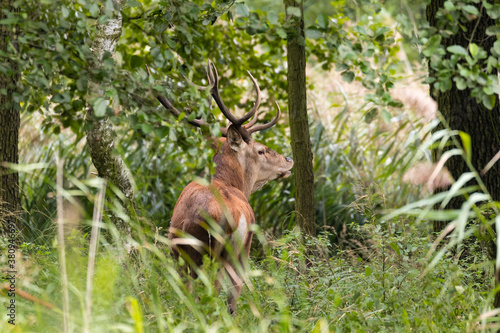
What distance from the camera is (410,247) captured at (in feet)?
13.3

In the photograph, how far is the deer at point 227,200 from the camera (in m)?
4.45

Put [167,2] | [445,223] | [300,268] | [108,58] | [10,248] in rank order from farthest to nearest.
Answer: [445,223], [300,268], [10,248], [167,2], [108,58]

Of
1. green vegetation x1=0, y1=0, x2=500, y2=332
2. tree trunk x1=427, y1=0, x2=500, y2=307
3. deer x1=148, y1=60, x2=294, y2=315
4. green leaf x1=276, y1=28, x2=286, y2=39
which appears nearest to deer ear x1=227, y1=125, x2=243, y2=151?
deer x1=148, y1=60, x2=294, y2=315

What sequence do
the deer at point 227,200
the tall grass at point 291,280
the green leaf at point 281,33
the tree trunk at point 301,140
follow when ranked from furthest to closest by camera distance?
the tree trunk at point 301,140, the deer at point 227,200, the green leaf at point 281,33, the tall grass at point 291,280

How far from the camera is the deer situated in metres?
4.45

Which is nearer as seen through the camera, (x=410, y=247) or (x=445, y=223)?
(x=410, y=247)

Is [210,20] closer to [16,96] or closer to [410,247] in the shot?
[16,96]

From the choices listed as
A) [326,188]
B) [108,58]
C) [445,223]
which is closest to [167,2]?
[108,58]

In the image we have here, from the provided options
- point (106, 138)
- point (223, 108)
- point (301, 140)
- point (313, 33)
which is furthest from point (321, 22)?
point (106, 138)

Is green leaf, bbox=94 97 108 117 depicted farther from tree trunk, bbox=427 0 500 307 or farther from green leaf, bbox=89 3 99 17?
tree trunk, bbox=427 0 500 307

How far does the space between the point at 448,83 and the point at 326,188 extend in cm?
534

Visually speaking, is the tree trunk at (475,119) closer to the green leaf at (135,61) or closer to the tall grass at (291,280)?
the tall grass at (291,280)

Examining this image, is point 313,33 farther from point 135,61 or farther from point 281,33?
point 135,61

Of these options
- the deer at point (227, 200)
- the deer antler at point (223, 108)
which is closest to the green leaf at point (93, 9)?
the deer at point (227, 200)
